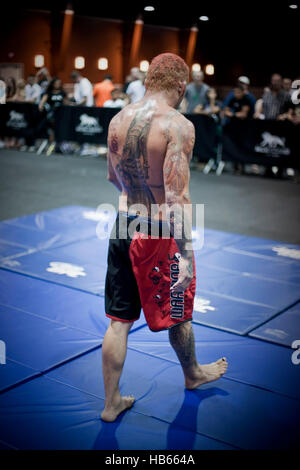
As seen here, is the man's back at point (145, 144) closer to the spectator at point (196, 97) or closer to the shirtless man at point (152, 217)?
the shirtless man at point (152, 217)

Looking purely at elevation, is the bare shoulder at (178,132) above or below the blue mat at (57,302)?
above

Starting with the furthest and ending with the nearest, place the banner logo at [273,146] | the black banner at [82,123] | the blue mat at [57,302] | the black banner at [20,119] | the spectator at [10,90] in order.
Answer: the spectator at [10,90] → the black banner at [20,119] → the black banner at [82,123] → the banner logo at [273,146] → the blue mat at [57,302]

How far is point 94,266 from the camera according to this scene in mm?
4035

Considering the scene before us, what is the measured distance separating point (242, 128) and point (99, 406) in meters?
7.35

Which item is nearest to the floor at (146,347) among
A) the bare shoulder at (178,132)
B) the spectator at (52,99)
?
the bare shoulder at (178,132)

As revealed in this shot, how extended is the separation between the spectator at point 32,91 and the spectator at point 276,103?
556 cm

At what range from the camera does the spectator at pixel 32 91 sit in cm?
1165

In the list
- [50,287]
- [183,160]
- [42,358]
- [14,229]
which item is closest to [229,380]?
[42,358]

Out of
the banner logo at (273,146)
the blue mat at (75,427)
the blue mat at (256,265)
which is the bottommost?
the blue mat at (75,427)

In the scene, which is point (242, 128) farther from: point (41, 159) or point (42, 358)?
point (42, 358)

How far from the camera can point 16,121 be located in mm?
11180

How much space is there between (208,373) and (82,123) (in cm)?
873

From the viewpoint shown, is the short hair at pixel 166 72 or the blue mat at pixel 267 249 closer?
the short hair at pixel 166 72

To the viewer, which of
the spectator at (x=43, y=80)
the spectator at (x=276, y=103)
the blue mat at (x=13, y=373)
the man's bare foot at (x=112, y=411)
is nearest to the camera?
the man's bare foot at (x=112, y=411)
